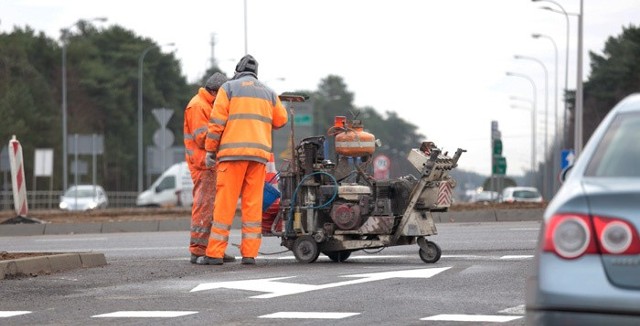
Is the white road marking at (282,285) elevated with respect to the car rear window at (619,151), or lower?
lower

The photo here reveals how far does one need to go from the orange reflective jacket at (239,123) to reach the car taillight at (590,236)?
356 inches

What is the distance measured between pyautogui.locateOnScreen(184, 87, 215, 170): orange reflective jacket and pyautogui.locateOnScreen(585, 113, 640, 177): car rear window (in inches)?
365

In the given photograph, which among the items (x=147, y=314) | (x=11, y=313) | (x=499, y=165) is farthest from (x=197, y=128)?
(x=499, y=165)

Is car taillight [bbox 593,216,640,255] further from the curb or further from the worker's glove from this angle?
the worker's glove

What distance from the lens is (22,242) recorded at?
24.0m

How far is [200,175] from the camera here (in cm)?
1598

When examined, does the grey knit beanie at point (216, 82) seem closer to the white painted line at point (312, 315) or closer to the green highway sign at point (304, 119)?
the white painted line at point (312, 315)

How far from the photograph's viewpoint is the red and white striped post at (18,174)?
28344 mm

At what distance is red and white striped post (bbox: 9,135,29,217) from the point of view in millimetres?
28344

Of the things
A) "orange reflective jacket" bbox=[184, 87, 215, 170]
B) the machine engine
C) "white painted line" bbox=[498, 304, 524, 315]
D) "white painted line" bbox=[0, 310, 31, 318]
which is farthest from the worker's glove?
"white painted line" bbox=[498, 304, 524, 315]

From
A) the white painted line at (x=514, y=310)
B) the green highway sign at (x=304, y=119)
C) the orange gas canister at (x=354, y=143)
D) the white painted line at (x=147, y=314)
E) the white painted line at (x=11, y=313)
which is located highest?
the green highway sign at (x=304, y=119)

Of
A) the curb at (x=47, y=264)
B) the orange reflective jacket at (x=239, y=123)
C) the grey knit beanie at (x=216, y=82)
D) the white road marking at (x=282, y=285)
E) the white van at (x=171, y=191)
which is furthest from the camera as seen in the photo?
the white van at (x=171, y=191)

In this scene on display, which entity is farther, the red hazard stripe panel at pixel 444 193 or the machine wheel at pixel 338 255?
the machine wheel at pixel 338 255

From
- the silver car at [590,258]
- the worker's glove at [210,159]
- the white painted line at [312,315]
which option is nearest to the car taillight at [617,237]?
the silver car at [590,258]
